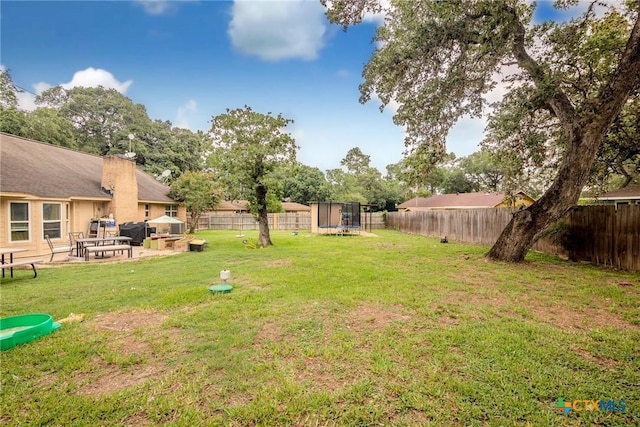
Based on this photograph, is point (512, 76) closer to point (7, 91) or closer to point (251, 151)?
point (251, 151)

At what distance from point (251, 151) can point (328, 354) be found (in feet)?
32.2

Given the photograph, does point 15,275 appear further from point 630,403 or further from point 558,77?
point 558,77

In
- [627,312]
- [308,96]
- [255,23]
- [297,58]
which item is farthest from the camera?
[308,96]

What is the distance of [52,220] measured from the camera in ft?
38.1

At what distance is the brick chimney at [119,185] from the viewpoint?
586 inches

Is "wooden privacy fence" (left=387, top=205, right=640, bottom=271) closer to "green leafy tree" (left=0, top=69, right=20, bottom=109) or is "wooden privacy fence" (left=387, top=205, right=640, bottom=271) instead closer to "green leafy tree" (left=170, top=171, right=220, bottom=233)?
"green leafy tree" (left=170, top=171, right=220, bottom=233)

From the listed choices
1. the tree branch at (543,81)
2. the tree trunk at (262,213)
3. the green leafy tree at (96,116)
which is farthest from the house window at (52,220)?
the green leafy tree at (96,116)

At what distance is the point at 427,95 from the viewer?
25.4 feet

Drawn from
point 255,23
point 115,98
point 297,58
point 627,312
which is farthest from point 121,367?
point 115,98

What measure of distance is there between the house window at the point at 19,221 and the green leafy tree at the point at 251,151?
6.59 m

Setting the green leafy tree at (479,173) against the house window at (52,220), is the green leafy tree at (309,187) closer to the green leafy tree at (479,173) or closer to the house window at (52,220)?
the green leafy tree at (479,173)

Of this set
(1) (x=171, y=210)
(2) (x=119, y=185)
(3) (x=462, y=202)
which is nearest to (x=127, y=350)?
(2) (x=119, y=185)

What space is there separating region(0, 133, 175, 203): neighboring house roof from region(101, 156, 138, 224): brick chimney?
423mm

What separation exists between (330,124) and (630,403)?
13.9 meters
